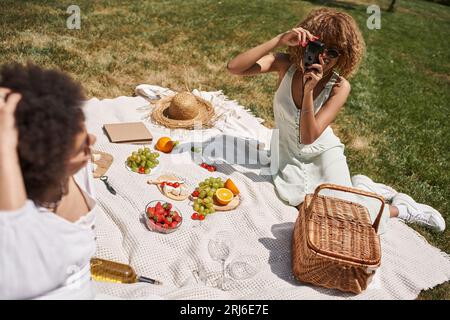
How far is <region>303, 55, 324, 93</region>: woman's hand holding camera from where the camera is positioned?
3.34m

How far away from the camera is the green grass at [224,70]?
5176 millimetres

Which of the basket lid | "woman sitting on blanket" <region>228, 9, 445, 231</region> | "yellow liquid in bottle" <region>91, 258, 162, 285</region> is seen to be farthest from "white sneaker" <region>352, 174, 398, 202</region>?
"yellow liquid in bottle" <region>91, 258, 162, 285</region>

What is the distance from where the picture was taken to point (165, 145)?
171 inches

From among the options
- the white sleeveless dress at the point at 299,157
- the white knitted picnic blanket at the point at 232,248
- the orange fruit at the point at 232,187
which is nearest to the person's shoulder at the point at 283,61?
the white sleeveless dress at the point at 299,157

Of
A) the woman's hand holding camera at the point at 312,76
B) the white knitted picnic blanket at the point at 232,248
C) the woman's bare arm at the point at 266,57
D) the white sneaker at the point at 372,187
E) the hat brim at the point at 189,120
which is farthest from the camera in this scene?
the hat brim at the point at 189,120

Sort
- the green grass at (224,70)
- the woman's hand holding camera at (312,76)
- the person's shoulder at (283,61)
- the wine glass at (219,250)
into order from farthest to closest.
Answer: the green grass at (224,70) < the person's shoulder at (283,61) < the woman's hand holding camera at (312,76) < the wine glass at (219,250)

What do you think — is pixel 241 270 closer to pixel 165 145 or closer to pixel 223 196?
pixel 223 196

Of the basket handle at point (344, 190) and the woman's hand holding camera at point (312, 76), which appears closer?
the basket handle at point (344, 190)

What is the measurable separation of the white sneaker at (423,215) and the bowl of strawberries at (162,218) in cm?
233

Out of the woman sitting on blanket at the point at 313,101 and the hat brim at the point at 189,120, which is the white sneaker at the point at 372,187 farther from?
the hat brim at the point at 189,120

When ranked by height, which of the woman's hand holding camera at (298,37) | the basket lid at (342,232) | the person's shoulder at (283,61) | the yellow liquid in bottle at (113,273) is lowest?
the yellow liquid in bottle at (113,273)

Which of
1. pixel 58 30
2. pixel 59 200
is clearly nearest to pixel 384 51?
pixel 58 30
